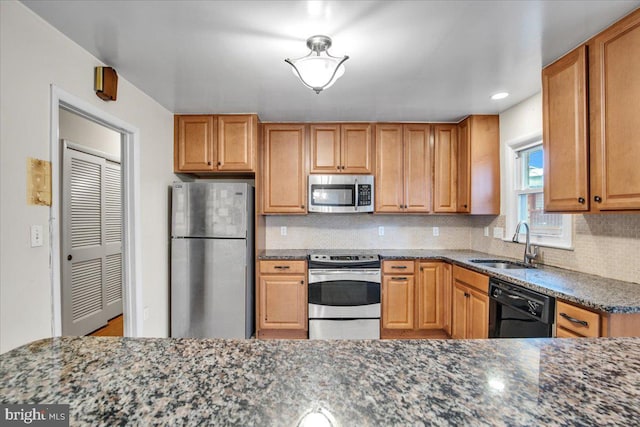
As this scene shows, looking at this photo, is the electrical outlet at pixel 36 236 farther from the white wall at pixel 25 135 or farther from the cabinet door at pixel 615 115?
the cabinet door at pixel 615 115

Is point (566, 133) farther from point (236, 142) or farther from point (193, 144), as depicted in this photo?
point (193, 144)

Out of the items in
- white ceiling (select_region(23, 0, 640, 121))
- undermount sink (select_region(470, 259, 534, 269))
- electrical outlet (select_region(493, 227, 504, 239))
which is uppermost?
white ceiling (select_region(23, 0, 640, 121))

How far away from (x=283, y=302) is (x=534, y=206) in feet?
8.25

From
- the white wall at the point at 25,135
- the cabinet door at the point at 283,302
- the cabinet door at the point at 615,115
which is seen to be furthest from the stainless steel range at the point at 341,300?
the white wall at the point at 25,135

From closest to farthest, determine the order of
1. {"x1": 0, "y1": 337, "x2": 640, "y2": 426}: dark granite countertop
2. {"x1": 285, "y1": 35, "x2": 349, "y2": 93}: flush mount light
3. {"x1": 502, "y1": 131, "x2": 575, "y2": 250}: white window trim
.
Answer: {"x1": 0, "y1": 337, "x2": 640, "y2": 426}: dark granite countertop → {"x1": 285, "y1": 35, "x2": 349, "y2": 93}: flush mount light → {"x1": 502, "y1": 131, "x2": 575, "y2": 250}: white window trim

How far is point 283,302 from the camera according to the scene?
3.09 meters

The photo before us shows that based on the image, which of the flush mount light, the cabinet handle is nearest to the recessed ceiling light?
the flush mount light

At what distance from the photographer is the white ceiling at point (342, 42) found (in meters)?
1.52

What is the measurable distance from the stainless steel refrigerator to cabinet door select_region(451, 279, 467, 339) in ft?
6.66

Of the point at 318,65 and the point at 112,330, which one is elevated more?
the point at 318,65

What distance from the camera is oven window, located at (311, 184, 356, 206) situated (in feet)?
10.8

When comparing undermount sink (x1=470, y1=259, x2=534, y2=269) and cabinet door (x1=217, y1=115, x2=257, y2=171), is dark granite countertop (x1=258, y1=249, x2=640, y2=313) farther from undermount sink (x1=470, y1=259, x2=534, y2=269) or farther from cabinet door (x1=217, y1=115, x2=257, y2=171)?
cabinet door (x1=217, y1=115, x2=257, y2=171)

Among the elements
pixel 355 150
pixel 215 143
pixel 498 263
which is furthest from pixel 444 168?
pixel 215 143

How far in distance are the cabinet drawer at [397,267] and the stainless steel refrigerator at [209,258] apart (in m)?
1.41
